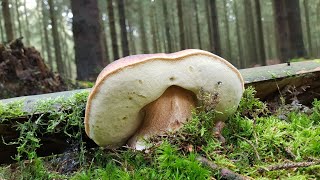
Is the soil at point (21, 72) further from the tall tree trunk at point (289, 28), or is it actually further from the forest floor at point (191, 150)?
the tall tree trunk at point (289, 28)

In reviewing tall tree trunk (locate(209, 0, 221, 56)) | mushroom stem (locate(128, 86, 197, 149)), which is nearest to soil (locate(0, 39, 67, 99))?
mushroom stem (locate(128, 86, 197, 149))

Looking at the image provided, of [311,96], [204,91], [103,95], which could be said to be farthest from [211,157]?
[311,96]

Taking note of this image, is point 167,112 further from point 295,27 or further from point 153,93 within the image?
point 295,27

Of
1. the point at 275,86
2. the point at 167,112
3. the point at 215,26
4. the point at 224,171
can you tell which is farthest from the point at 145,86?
the point at 215,26

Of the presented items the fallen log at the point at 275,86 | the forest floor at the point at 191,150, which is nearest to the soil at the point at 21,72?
the fallen log at the point at 275,86

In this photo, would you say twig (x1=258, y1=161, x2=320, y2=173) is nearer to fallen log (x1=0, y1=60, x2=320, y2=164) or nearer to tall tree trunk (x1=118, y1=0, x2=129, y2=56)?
fallen log (x1=0, y1=60, x2=320, y2=164)

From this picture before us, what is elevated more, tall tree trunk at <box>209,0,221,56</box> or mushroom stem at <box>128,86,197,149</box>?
tall tree trunk at <box>209,0,221,56</box>
